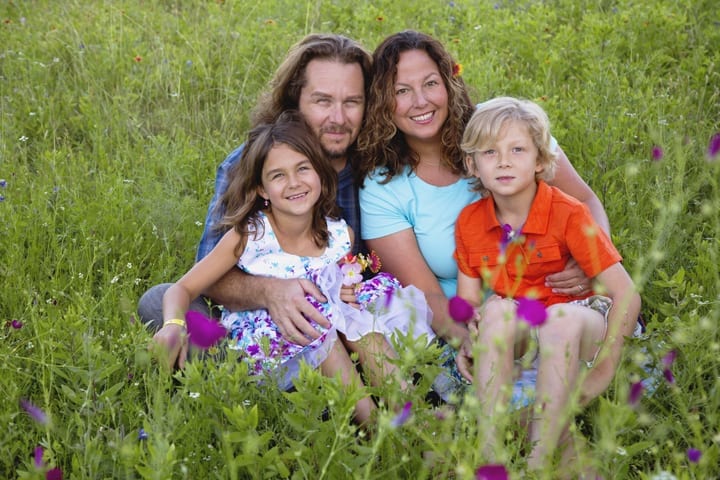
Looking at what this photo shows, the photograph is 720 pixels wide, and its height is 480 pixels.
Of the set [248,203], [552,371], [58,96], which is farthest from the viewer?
[58,96]

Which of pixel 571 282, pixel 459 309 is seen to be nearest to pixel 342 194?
pixel 571 282

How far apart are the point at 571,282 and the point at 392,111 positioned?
0.95 meters

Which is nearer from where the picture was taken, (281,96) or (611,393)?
(611,393)

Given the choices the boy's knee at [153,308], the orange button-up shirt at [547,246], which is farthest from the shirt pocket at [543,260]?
the boy's knee at [153,308]

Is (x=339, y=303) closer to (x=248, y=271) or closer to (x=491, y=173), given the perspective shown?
(x=248, y=271)

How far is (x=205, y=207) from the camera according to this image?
13.3 ft

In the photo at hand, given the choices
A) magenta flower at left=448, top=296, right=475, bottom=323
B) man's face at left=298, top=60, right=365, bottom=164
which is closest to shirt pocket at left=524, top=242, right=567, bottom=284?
man's face at left=298, top=60, right=365, bottom=164

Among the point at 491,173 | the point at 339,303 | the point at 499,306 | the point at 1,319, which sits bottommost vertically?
the point at 1,319

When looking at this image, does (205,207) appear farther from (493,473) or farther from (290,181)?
(493,473)

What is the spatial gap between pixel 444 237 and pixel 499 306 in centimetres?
66

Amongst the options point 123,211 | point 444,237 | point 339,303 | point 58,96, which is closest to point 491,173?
point 444,237

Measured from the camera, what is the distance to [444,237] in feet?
10.5

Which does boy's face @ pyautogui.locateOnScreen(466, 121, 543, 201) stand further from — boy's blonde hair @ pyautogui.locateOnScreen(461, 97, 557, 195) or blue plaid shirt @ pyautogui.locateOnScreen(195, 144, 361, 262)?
blue plaid shirt @ pyautogui.locateOnScreen(195, 144, 361, 262)

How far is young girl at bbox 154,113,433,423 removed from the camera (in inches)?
112
